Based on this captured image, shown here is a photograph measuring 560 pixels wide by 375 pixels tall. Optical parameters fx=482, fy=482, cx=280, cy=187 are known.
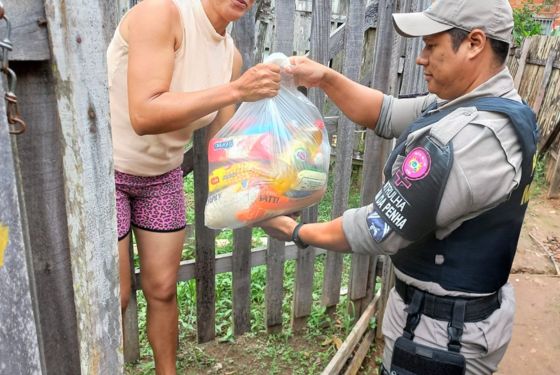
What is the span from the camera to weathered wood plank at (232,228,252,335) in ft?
8.64

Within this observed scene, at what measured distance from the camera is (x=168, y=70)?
5.24 ft

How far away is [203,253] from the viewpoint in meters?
2.54

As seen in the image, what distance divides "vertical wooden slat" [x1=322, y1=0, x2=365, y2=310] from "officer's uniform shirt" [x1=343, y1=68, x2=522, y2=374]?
98 centimetres

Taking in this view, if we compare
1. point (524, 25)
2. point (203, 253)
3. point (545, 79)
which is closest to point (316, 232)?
point (203, 253)

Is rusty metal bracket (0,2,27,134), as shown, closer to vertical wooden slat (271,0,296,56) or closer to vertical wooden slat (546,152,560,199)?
vertical wooden slat (271,0,296,56)

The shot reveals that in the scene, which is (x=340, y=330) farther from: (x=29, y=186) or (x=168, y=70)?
(x=29, y=186)

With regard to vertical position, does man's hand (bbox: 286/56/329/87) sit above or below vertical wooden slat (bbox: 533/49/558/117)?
above

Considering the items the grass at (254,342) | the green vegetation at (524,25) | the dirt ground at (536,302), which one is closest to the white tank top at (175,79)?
the grass at (254,342)

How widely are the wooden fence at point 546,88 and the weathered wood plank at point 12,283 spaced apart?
23.1 ft

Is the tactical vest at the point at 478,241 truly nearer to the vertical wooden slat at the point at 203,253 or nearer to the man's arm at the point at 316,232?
the man's arm at the point at 316,232

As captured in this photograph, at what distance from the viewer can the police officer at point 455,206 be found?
1.43 metres

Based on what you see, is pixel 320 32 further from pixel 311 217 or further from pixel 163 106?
pixel 163 106

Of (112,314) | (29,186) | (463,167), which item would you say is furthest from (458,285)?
(29,186)

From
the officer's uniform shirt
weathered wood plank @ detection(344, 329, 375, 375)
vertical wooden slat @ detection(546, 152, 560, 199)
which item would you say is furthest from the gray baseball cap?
vertical wooden slat @ detection(546, 152, 560, 199)
